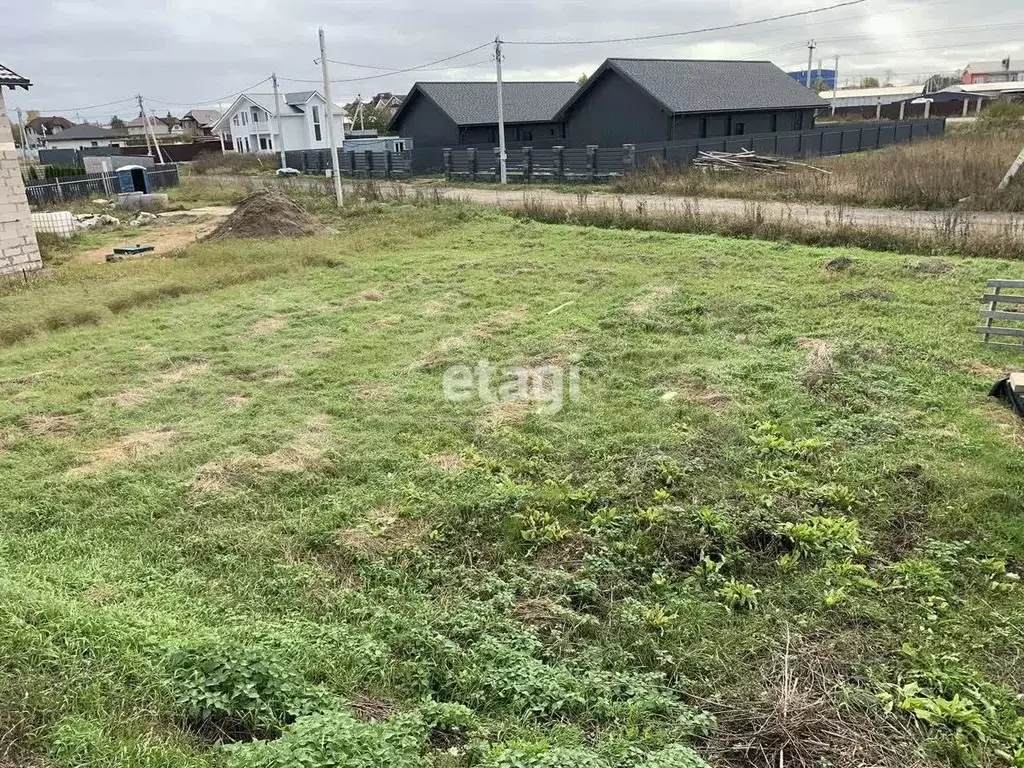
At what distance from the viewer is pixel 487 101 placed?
119 ft

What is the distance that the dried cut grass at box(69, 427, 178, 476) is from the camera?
5992 mm

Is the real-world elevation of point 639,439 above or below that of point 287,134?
below

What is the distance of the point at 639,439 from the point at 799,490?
4.48ft

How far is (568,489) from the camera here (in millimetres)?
5418

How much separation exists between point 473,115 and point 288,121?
24481mm

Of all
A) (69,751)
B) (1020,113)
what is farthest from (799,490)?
(1020,113)

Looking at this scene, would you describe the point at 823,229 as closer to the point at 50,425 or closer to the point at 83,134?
the point at 50,425

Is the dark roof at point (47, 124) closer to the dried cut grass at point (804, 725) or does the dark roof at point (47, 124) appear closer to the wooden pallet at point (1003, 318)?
the wooden pallet at point (1003, 318)

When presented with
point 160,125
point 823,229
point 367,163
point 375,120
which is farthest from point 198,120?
point 823,229

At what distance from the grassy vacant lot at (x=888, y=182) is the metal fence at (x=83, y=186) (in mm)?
19289

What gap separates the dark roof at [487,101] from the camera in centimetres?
3472

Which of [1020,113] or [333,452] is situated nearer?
[333,452]

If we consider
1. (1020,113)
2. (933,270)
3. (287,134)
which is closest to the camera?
(933,270)

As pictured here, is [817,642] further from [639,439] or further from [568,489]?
[639,439]
